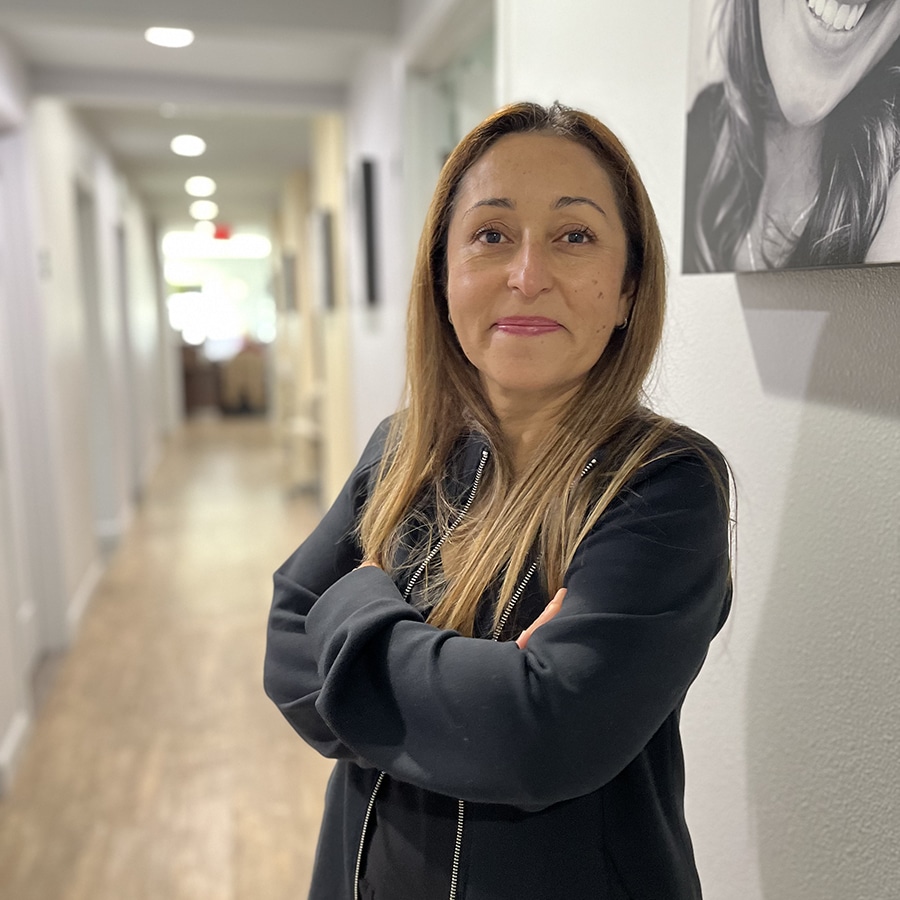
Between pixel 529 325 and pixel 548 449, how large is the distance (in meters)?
0.13

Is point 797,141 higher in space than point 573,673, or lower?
higher

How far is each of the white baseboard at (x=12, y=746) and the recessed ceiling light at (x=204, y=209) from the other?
747cm

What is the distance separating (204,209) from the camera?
10102mm

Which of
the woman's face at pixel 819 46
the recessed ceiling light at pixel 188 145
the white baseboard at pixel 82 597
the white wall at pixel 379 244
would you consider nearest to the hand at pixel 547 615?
the woman's face at pixel 819 46

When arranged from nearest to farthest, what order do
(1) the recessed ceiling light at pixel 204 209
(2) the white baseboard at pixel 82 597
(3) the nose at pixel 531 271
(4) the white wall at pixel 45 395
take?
(3) the nose at pixel 531 271 → (4) the white wall at pixel 45 395 → (2) the white baseboard at pixel 82 597 → (1) the recessed ceiling light at pixel 204 209

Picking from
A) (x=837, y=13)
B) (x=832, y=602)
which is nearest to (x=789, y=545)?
(x=832, y=602)

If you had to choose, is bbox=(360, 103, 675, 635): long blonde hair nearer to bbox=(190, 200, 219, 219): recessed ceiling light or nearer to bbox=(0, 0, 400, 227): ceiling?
bbox=(0, 0, 400, 227): ceiling

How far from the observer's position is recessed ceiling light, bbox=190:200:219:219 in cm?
955

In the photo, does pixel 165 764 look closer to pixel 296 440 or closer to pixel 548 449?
pixel 548 449

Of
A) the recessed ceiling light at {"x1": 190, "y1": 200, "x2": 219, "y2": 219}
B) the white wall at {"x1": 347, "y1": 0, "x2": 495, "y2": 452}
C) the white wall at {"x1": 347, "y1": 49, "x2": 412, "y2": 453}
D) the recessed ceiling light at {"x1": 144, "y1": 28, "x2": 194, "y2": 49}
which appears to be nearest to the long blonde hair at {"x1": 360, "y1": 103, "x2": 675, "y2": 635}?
the white wall at {"x1": 347, "y1": 0, "x2": 495, "y2": 452}

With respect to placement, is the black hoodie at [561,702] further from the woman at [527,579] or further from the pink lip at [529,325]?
the pink lip at [529,325]

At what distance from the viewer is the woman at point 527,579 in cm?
72

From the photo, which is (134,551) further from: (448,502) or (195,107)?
(448,502)

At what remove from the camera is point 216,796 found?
2.59 meters
